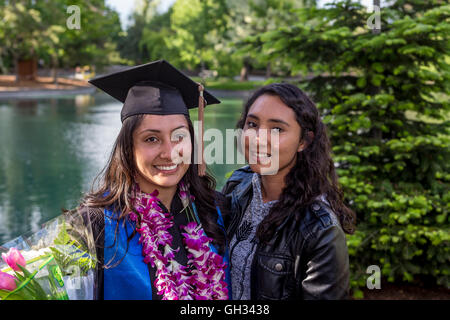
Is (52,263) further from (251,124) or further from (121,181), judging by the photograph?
(251,124)

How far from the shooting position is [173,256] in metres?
1.96

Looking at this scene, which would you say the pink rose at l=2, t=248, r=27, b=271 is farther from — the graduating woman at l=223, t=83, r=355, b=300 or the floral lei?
the graduating woman at l=223, t=83, r=355, b=300

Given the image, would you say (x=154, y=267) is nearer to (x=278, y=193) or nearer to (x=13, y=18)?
(x=278, y=193)

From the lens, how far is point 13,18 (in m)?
28.2

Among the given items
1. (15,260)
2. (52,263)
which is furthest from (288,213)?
(15,260)

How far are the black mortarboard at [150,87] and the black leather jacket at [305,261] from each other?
2.45ft

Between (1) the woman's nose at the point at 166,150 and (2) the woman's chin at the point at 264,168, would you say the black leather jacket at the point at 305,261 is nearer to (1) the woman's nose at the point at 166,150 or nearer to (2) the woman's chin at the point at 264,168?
(2) the woman's chin at the point at 264,168

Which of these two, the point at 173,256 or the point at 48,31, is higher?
the point at 48,31

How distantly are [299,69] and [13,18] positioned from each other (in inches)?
1146

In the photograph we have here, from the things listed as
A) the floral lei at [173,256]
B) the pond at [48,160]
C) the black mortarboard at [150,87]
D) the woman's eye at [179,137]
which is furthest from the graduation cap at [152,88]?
the pond at [48,160]

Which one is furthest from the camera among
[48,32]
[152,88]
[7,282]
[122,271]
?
[48,32]

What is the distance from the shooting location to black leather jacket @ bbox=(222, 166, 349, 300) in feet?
5.69

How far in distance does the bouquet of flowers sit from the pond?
935 millimetres

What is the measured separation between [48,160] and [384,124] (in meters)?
9.73
